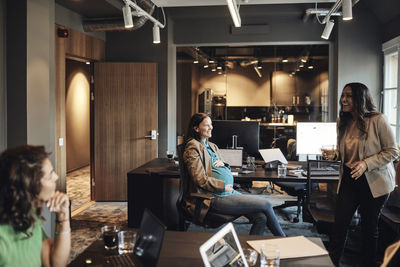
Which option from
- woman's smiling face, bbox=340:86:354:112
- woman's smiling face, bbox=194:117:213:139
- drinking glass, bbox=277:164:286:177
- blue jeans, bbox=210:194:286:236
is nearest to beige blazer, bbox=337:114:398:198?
woman's smiling face, bbox=340:86:354:112

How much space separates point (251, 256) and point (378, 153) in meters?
1.65

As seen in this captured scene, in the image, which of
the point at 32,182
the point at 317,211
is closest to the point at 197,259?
the point at 32,182

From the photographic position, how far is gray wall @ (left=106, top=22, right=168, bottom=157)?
627cm

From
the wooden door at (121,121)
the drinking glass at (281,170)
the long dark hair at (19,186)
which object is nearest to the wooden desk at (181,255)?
the long dark hair at (19,186)

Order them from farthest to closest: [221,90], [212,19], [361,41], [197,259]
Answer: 1. [221,90]
2. [212,19]
3. [361,41]
4. [197,259]

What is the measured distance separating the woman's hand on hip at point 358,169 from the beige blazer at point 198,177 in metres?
1.04

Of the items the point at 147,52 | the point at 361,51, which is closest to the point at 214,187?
the point at 147,52

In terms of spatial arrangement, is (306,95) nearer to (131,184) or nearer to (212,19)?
(212,19)

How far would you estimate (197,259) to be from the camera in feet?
5.99

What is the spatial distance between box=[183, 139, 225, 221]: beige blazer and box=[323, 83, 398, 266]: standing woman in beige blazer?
0.98 metres

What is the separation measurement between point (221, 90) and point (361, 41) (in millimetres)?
2355

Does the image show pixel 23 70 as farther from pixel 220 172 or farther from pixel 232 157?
pixel 232 157

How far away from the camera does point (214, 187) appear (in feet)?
11.0

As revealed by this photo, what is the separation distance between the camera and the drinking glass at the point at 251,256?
5.77 feet
